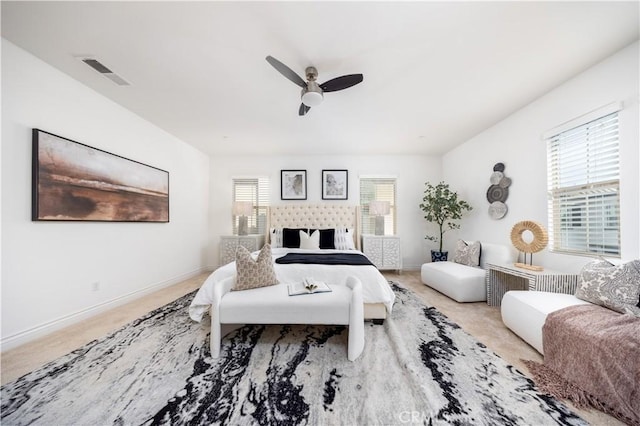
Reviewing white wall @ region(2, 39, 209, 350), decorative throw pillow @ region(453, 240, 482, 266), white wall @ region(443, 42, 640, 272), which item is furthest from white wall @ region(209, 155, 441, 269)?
white wall @ region(2, 39, 209, 350)

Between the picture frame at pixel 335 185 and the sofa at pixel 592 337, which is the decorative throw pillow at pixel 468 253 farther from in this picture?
the picture frame at pixel 335 185

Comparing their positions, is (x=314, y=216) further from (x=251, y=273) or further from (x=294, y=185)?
(x=251, y=273)

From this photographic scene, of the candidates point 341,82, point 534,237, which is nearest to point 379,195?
point 534,237

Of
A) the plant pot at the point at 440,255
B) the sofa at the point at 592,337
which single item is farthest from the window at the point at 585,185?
the plant pot at the point at 440,255

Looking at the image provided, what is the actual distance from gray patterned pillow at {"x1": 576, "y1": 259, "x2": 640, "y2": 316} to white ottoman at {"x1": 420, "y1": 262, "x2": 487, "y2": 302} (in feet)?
3.55

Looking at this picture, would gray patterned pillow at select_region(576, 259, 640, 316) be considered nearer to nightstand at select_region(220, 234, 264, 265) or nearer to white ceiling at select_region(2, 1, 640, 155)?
white ceiling at select_region(2, 1, 640, 155)

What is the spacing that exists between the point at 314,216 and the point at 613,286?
390cm

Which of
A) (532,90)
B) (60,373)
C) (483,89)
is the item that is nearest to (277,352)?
(60,373)

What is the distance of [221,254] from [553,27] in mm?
5291

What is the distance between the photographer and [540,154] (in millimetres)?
2740

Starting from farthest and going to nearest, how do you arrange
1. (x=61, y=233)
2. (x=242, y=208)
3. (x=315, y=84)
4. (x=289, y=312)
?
(x=242, y=208) → (x=61, y=233) → (x=315, y=84) → (x=289, y=312)

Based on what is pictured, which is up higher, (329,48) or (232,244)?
(329,48)

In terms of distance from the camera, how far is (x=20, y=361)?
171 centimetres

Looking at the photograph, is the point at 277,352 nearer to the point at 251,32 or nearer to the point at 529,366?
the point at 529,366
